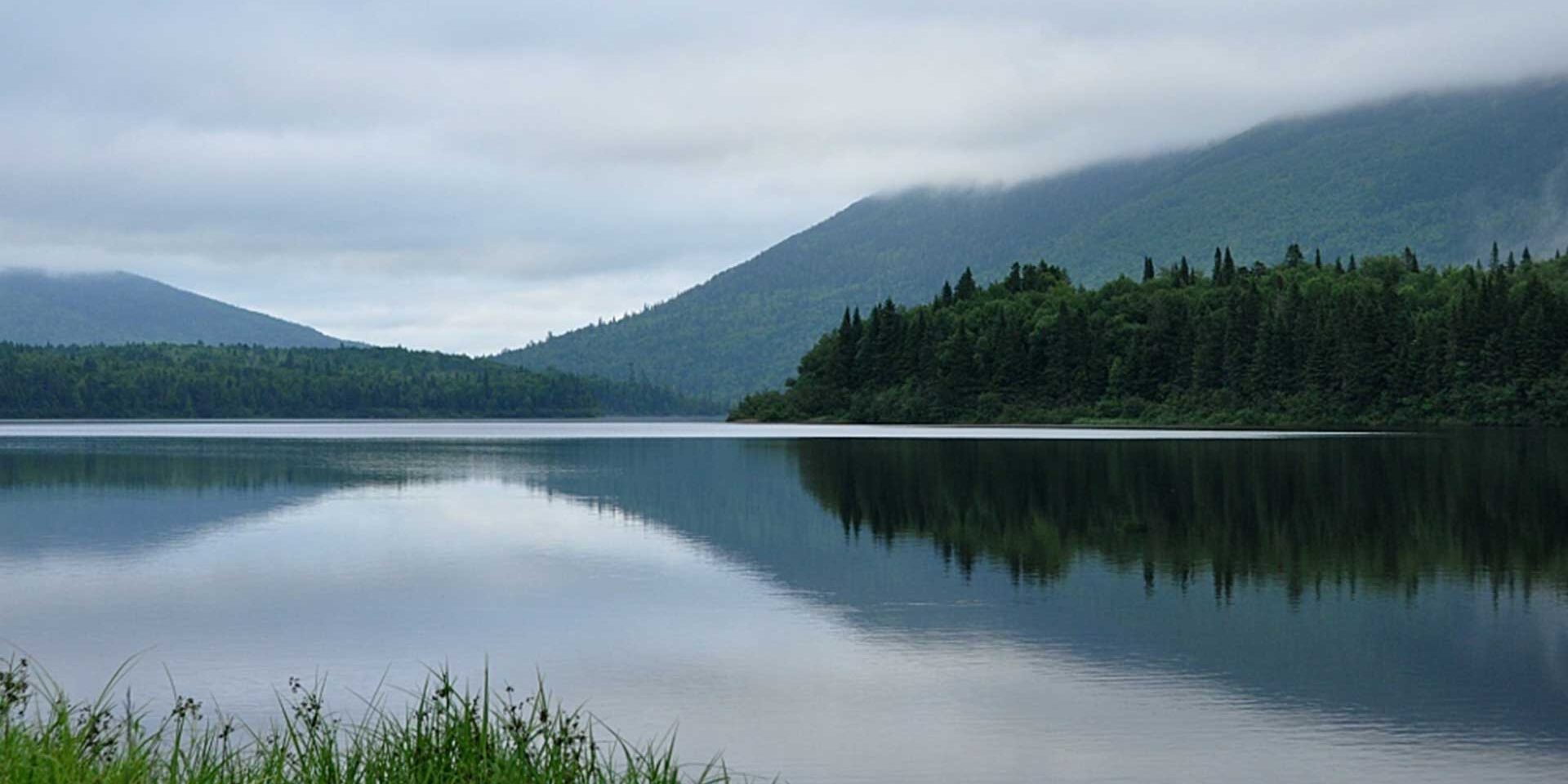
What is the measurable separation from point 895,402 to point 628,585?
143 meters

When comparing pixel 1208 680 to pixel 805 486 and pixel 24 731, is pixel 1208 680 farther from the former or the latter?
pixel 805 486

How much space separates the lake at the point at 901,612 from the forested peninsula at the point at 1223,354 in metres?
88.0

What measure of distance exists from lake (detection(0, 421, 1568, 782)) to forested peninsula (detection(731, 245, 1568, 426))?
289 feet

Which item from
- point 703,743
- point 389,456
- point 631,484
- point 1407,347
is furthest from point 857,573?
point 1407,347

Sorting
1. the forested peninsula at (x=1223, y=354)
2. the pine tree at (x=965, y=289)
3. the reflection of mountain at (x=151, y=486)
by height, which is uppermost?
the pine tree at (x=965, y=289)

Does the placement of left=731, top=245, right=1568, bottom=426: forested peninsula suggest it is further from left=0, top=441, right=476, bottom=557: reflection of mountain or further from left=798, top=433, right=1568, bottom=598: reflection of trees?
left=0, top=441, right=476, bottom=557: reflection of mountain

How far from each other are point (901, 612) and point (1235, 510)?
20.1 m

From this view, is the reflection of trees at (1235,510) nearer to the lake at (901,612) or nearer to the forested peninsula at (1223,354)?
the lake at (901,612)

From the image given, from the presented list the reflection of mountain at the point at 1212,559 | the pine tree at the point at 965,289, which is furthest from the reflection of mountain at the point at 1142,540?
the pine tree at the point at 965,289

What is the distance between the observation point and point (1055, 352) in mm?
161750

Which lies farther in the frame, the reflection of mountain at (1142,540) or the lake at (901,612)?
the reflection of mountain at (1142,540)

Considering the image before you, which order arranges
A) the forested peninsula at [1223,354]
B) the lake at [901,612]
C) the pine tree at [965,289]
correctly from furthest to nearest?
the pine tree at [965,289] → the forested peninsula at [1223,354] → the lake at [901,612]

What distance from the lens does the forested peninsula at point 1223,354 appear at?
136 meters

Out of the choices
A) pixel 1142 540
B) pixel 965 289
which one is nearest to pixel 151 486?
pixel 1142 540
